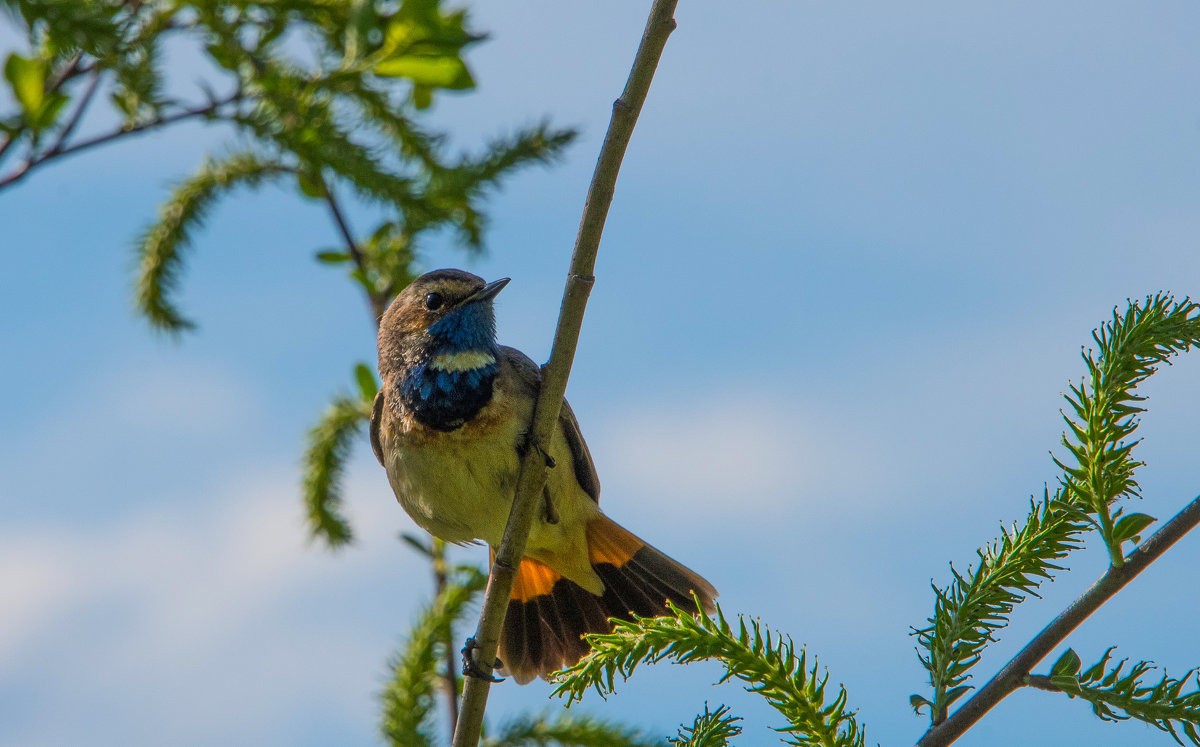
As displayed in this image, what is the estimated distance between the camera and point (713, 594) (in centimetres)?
498

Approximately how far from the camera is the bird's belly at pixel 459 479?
14.0 feet

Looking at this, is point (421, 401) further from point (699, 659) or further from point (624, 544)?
point (699, 659)

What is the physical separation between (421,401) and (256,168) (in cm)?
115

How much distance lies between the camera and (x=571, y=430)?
463 centimetres

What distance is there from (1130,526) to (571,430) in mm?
2943

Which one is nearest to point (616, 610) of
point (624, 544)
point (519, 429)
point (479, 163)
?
point (624, 544)

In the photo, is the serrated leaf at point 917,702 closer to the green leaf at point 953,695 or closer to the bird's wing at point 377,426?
the green leaf at point 953,695

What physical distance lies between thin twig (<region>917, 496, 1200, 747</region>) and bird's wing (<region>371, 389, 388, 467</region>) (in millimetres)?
3323

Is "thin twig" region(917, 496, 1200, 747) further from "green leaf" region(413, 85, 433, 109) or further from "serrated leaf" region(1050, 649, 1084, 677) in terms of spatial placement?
"green leaf" region(413, 85, 433, 109)

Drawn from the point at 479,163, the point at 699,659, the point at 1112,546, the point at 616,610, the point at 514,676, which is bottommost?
the point at 699,659

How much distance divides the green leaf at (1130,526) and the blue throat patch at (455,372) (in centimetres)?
283

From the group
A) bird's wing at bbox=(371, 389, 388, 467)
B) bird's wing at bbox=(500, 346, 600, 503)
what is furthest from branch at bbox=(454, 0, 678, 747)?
bird's wing at bbox=(371, 389, 388, 467)

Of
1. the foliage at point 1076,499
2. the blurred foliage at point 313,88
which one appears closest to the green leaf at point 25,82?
the blurred foliage at point 313,88

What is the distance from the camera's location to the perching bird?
4.35 metres
